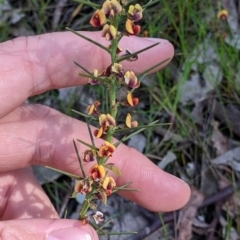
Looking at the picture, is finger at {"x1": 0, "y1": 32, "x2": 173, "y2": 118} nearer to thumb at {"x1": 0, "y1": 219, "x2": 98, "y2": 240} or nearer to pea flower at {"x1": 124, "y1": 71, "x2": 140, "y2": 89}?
thumb at {"x1": 0, "y1": 219, "x2": 98, "y2": 240}

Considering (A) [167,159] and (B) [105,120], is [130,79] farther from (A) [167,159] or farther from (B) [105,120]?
(A) [167,159]

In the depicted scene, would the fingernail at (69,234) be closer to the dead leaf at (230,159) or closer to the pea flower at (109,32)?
the pea flower at (109,32)

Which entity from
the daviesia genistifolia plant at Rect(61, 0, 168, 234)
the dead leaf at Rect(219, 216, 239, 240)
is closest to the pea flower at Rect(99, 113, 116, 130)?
the daviesia genistifolia plant at Rect(61, 0, 168, 234)

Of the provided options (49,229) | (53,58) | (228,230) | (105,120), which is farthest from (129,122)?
(228,230)

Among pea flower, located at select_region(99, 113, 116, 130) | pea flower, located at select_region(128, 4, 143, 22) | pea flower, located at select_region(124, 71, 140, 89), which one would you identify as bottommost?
pea flower, located at select_region(99, 113, 116, 130)

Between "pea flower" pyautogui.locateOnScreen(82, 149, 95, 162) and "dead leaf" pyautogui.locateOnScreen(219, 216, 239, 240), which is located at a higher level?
"pea flower" pyautogui.locateOnScreen(82, 149, 95, 162)

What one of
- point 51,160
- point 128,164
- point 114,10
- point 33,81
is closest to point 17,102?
point 33,81

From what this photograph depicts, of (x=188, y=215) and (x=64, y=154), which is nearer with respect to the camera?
(x=64, y=154)
